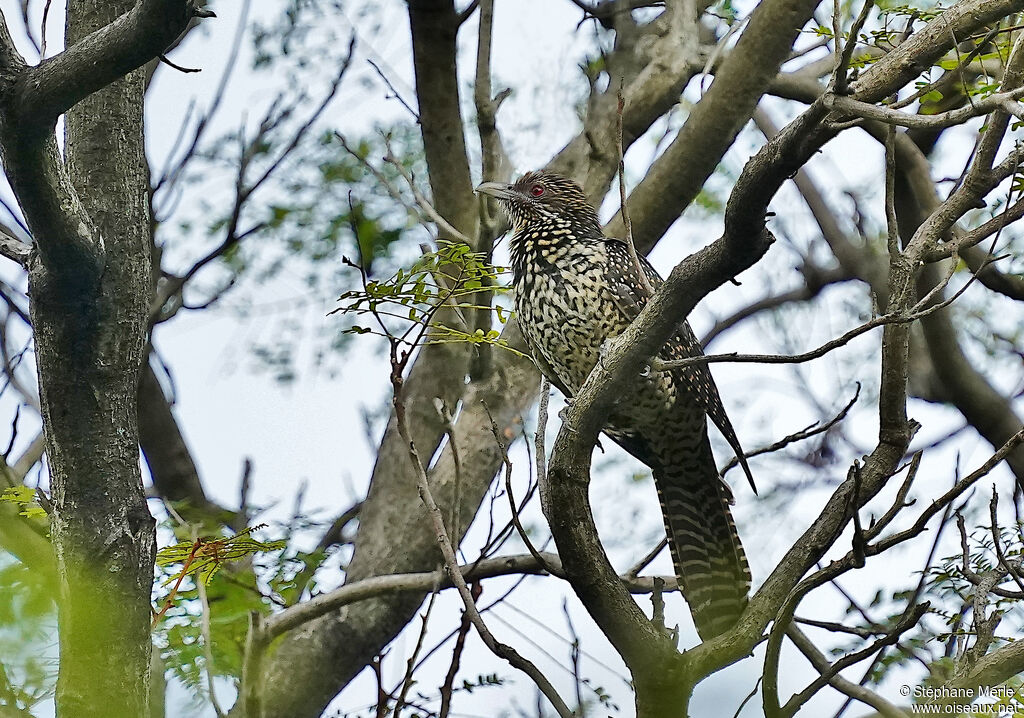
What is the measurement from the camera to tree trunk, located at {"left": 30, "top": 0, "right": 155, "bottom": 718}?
9.41 ft

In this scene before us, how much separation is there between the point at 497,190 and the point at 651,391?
138 cm

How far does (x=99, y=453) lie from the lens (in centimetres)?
298

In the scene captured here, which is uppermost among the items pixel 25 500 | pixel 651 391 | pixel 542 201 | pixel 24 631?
pixel 542 201

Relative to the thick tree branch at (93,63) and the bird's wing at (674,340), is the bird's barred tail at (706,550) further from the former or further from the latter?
the thick tree branch at (93,63)

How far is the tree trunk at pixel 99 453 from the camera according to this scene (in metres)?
2.87

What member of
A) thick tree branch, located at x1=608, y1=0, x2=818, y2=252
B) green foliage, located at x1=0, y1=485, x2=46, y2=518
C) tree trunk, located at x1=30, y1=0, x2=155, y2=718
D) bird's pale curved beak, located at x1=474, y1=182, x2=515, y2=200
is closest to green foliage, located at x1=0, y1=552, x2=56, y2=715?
tree trunk, located at x1=30, y1=0, x2=155, y2=718

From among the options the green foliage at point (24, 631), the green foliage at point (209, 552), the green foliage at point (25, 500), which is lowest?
the green foliage at point (24, 631)

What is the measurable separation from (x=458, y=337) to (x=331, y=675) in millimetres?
2387

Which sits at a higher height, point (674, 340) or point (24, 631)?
point (674, 340)

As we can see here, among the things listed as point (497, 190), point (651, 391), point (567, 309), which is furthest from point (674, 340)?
point (497, 190)

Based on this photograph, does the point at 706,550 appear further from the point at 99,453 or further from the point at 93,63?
the point at 93,63

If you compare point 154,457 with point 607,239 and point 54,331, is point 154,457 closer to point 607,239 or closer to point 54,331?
point 607,239

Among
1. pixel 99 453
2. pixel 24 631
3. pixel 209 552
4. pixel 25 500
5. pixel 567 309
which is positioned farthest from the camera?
pixel 567 309

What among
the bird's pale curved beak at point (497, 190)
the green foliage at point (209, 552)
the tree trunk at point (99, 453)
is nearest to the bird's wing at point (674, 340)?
the bird's pale curved beak at point (497, 190)
